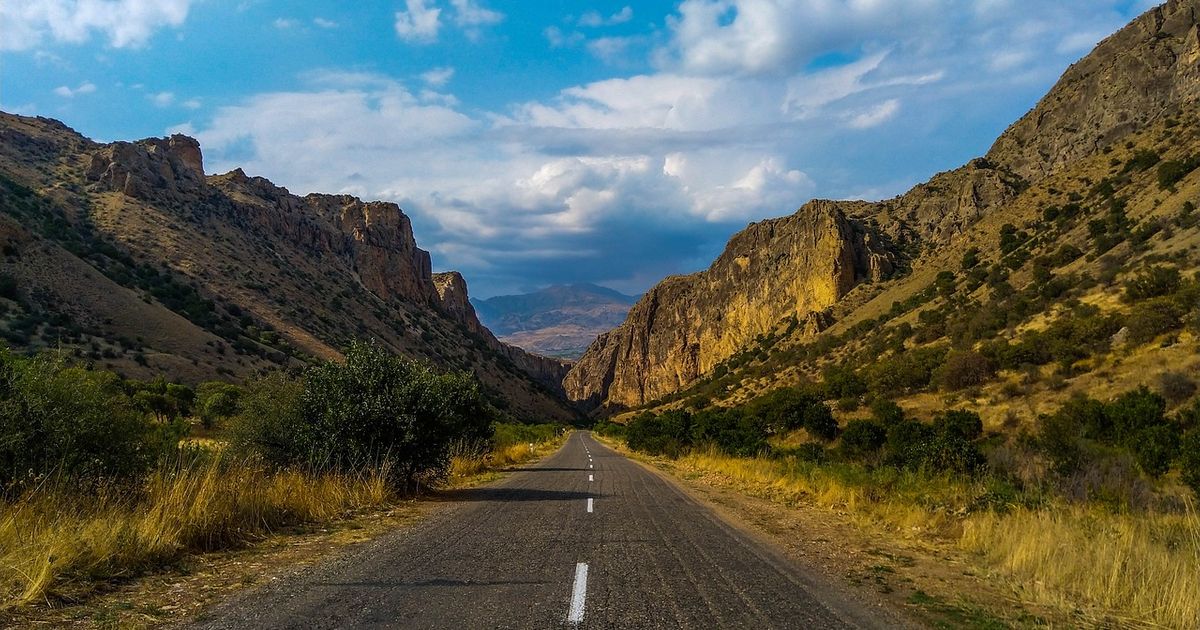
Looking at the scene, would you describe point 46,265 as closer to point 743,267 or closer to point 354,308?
point 354,308

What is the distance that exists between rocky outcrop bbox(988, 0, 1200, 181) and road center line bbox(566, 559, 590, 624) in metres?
83.1

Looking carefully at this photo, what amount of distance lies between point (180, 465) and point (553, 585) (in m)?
6.90

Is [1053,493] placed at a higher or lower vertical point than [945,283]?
lower

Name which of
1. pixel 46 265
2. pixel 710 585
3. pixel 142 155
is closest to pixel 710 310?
pixel 142 155

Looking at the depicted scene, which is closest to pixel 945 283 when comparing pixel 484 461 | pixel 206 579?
pixel 484 461

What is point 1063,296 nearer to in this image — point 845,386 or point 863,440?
point 845,386

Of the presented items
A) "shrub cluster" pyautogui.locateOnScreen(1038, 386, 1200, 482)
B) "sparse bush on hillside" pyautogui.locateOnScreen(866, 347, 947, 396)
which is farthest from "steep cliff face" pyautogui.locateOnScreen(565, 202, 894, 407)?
"shrub cluster" pyautogui.locateOnScreen(1038, 386, 1200, 482)

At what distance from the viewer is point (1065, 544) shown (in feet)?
25.7

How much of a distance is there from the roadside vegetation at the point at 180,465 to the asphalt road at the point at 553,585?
70.1 inches

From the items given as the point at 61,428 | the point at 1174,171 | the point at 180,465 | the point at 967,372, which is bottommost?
the point at 180,465

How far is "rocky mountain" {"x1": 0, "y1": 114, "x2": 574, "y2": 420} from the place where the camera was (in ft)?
177

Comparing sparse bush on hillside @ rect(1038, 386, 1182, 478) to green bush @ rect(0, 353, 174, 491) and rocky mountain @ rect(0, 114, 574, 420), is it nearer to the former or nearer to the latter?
green bush @ rect(0, 353, 174, 491)

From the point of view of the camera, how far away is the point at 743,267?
141000 mm

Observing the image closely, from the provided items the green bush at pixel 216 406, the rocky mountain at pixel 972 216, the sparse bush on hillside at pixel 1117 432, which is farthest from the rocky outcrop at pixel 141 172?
the sparse bush on hillside at pixel 1117 432
